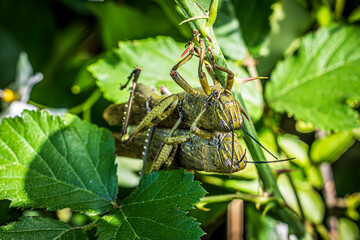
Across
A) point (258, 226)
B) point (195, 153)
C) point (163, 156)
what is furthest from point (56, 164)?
point (258, 226)

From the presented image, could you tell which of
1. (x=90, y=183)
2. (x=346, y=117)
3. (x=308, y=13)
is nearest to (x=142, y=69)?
(x=90, y=183)

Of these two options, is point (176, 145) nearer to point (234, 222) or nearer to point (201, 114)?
point (201, 114)

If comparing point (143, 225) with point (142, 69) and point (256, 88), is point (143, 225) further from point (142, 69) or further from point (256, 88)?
point (256, 88)

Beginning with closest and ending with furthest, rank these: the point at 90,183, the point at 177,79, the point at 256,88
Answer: the point at 177,79
the point at 90,183
the point at 256,88

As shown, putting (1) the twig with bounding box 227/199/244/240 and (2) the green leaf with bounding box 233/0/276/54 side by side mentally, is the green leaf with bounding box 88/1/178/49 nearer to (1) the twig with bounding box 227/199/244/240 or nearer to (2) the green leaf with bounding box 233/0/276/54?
(2) the green leaf with bounding box 233/0/276/54

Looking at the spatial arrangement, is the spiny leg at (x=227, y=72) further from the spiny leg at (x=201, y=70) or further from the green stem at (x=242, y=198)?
the green stem at (x=242, y=198)

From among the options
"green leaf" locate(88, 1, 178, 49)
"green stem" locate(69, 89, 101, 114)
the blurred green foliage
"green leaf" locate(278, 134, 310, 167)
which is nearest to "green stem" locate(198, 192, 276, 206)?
the blurred green foliage

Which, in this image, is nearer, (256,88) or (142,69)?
(142,69)
